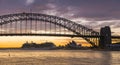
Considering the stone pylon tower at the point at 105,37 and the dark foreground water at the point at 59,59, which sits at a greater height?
the stone pylon tower at the point at 105,37

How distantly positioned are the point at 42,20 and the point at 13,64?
69886mm

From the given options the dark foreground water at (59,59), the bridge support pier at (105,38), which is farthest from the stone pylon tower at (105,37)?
the dark foreground water at (59,59)

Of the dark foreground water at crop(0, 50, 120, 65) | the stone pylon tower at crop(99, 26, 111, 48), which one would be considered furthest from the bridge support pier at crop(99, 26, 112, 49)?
the dark foreground water at crop(0, 50, 120, 65)

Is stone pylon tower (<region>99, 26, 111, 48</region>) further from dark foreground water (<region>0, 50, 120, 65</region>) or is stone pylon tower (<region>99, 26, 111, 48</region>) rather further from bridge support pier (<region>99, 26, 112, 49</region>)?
dark foreground water (<region>0, 50, 120, 65</region>)

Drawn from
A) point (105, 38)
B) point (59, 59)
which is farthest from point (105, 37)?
point (59, 59)

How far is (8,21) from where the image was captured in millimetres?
138625

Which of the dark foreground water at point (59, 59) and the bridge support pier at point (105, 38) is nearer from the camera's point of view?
the dark foreground water at point (59, 59)

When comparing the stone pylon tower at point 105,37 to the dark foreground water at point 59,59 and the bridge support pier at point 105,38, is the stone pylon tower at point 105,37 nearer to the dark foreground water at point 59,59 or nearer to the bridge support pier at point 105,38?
→ the bridge support pier at point 105,38

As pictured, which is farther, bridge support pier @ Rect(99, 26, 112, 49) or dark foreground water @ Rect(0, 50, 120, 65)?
bridge support pier @ Rect(99, 26, 112, 49)

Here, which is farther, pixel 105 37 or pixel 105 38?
pixel 105 38

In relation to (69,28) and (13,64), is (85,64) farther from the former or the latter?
(69,28)

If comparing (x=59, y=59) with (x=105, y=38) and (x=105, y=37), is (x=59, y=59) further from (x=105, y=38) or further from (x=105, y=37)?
(x=105, y=38)

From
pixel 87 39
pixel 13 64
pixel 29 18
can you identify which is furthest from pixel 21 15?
pixel 13 64

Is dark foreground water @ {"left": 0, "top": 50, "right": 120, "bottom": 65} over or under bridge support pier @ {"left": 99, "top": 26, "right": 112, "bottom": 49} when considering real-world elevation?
under
